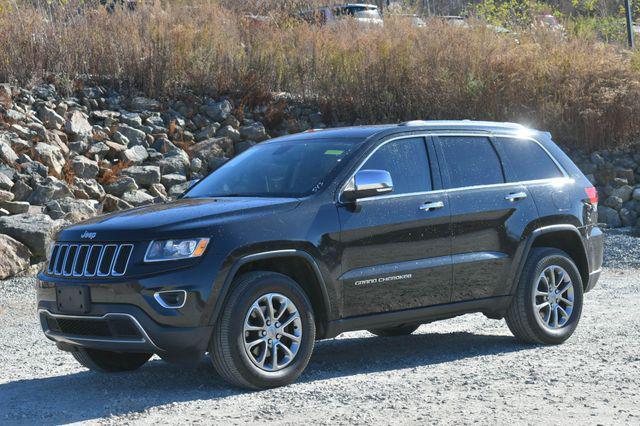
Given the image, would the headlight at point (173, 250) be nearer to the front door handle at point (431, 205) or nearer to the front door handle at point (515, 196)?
the front door handle at point (431, 205)

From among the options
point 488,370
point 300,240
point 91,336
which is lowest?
point 488,370

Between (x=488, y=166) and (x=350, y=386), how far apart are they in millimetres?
2431

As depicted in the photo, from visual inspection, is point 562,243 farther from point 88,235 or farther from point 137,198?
point 137,198

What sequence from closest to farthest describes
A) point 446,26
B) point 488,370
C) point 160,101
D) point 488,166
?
point 488,370
point 488,166
point 160,101
point 446,26

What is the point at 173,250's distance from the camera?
694 cm

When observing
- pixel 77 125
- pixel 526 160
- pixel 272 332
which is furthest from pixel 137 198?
pixel 272 332

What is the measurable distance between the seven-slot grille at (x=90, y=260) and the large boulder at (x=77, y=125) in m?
10.6

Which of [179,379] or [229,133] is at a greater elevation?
[229,133]

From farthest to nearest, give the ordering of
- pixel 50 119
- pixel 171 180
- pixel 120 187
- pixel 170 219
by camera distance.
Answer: pixel 50 119
pixel 171 180
pixel 120 187
pixel 170 219

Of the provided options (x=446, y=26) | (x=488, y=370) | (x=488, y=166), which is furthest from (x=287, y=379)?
(x=446, y=26)

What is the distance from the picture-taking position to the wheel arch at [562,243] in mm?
8773

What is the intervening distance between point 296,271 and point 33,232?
764cm

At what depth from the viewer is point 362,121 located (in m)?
20.8

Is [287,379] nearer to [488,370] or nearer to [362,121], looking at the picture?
[488,370]
